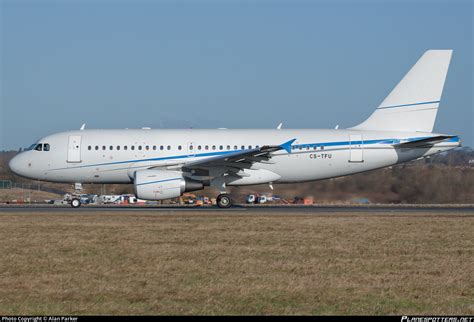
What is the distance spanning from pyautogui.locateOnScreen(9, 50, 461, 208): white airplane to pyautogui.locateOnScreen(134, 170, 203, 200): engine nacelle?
6.42 ft

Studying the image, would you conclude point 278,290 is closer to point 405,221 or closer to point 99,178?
point 405,221

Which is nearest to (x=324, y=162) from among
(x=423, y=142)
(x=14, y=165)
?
(x=423, y=142)

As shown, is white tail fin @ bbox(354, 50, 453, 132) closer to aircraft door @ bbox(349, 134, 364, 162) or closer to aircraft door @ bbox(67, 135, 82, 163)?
aircraft door @ bbox(349, 134, 364, 162)

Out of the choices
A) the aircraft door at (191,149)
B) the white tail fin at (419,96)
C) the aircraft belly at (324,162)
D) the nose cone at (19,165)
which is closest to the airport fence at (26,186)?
the nose cone at (19,165)

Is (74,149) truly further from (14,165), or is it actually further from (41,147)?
(14,165)

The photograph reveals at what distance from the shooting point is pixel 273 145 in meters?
37.1

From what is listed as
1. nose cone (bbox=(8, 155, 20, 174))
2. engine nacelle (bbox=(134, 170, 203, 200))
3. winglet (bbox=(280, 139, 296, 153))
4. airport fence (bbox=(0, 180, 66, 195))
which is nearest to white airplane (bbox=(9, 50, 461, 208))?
nose cone (bbox=(8, 155, 20, 174))

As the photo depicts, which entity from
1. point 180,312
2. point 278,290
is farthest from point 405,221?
point 180,312

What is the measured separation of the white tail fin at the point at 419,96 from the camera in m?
37.6

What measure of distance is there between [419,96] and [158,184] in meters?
13.4

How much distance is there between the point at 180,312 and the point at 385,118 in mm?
28214

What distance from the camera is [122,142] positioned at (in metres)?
37.4

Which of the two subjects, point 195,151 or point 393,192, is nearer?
point 195,151

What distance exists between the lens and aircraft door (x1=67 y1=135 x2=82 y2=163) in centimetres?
3728
